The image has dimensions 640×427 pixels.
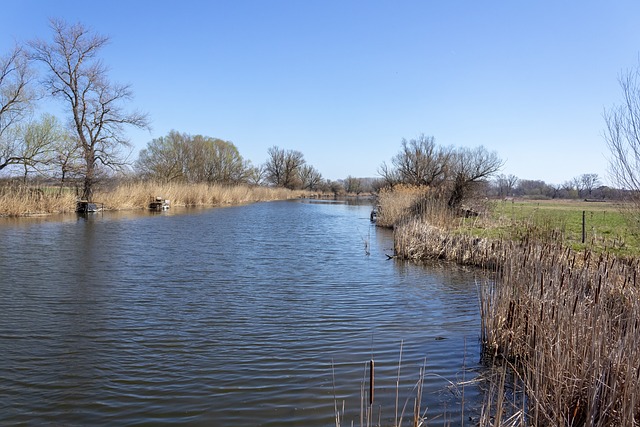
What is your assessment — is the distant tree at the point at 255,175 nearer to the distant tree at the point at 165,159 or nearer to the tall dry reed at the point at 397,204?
the distant tree at the point at 165,159

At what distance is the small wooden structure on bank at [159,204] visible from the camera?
93.7ft

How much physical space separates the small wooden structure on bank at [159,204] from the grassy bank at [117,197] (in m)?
0.60

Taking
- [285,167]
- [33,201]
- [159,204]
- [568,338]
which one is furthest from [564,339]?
[285,167]

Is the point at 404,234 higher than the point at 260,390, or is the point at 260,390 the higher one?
the point at 404,234

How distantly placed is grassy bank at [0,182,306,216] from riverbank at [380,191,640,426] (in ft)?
69.8

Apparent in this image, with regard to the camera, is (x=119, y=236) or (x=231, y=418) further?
(x=119, y=236)

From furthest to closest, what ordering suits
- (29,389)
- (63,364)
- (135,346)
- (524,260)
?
(524,260), (135,346), (63,364), (29,389)

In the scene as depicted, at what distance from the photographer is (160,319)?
5.64 meters

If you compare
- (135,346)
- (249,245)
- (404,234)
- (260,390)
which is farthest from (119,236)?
(260,390)

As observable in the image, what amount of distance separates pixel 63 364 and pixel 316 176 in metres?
77.9

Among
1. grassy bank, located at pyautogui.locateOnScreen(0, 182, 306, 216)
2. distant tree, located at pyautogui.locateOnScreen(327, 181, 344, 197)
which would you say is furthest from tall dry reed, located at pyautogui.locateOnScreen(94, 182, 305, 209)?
distant tree, located at pyautogui.locateOnScreen(327, 181, 344, 197)

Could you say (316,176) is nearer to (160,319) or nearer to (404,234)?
(404,234)

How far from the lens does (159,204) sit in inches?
1125

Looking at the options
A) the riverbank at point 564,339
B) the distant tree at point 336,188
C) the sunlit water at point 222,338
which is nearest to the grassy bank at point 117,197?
the sunlit water at point 222,338
